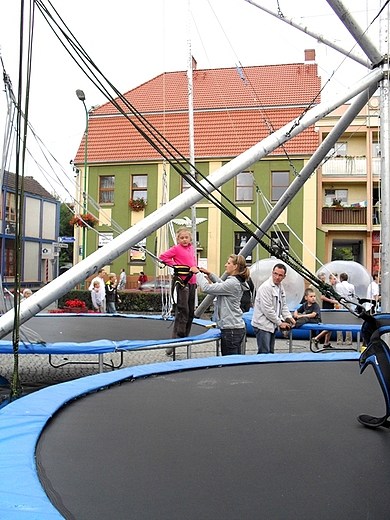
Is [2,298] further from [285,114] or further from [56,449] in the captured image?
[285,114]

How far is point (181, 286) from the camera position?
4.43 meters

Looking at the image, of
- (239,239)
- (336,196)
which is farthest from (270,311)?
(336,196)

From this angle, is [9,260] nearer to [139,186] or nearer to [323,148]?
[139,186]

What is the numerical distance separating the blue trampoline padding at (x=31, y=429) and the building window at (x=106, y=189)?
14.0 meters

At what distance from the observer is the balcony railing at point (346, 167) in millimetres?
16859

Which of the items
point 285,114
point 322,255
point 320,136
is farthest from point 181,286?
point 320,136

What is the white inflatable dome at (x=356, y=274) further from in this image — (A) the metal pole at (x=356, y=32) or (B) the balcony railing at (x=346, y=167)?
(B) the balcony railing at (x=346, y=167)

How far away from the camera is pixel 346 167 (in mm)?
16922

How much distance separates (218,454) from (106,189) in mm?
15915

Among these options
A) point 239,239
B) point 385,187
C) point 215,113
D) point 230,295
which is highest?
point 215,113

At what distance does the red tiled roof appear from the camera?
47.9 ft

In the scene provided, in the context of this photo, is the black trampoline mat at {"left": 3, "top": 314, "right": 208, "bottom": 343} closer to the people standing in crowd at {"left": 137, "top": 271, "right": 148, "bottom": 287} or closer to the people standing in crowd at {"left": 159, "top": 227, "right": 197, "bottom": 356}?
the people standing in crowd at {"left": 159, "top": 227, "right": 197, "bottom": 356}

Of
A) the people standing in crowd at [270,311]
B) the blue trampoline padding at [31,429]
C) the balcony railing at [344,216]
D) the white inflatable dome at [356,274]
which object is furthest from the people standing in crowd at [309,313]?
the balcony railing at [344,216]

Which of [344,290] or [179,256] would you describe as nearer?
[179,256]
